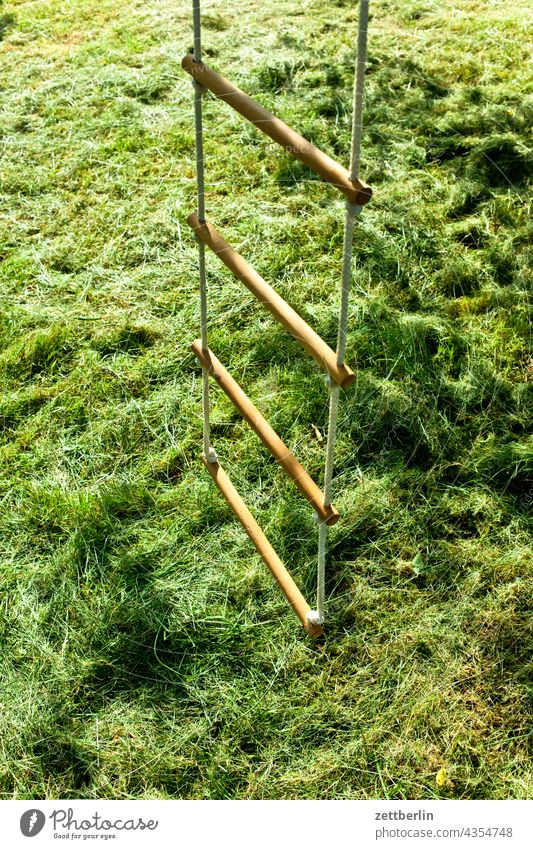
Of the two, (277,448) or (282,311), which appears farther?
(277,448)

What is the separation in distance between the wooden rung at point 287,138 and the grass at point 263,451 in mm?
1312

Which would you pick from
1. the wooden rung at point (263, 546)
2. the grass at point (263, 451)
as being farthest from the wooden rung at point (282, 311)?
the grass at point (263, 451)

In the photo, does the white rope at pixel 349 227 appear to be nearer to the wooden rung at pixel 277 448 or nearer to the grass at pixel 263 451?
the wooden rung at pixel 277 448

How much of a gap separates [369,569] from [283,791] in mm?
736

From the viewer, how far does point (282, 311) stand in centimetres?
200

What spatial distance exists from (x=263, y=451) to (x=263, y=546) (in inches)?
21.7

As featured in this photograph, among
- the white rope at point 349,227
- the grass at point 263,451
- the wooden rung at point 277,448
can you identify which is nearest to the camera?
the white rope at point 349,227

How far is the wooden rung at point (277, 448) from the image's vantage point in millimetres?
2176

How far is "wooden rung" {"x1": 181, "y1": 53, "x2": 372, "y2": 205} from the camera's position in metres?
1.66
